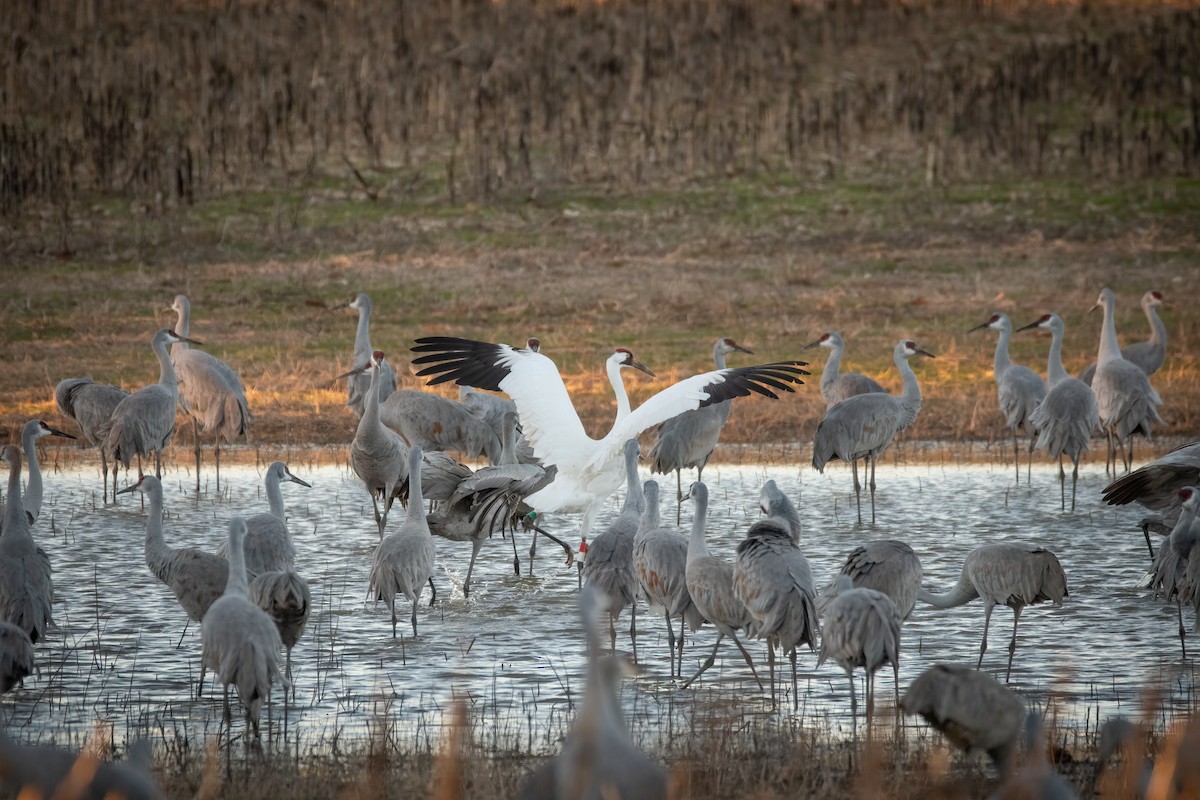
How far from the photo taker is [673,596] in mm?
6594

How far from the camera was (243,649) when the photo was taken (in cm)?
521

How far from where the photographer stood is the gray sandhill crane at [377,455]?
31.2ft

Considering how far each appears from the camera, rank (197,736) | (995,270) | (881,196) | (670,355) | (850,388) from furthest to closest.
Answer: (881,196)
(995,270)
(670,355)
(850,388)
(197,736)

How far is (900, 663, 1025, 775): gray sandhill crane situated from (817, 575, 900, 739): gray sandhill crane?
0.48 m

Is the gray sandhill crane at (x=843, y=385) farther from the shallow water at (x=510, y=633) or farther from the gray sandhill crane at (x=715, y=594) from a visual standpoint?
the gray sandhill crane at (x=715, y=594)

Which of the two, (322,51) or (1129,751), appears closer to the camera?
(1129,751)

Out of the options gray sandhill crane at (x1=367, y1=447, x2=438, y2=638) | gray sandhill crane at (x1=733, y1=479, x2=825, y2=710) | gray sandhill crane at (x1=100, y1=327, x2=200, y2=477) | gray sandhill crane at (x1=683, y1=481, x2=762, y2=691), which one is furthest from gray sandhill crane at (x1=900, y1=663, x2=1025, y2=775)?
gray sandhill crane at (x1=100, y1=327, x2=200, y2=477)

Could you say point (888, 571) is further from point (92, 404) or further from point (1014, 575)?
point (92, 404)

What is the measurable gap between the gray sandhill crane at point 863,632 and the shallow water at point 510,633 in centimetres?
37

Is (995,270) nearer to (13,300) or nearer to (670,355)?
(670,355)

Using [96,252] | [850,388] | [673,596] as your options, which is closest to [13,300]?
[96,252]

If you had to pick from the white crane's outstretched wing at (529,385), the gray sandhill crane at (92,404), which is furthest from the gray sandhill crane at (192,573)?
the gray sandhill crane at (92,404)

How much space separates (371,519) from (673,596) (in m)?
4.30

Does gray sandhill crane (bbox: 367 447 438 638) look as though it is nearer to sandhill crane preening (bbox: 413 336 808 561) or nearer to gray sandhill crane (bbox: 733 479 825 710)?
sandhill crane preening (bbox: 413 336 808 561)
